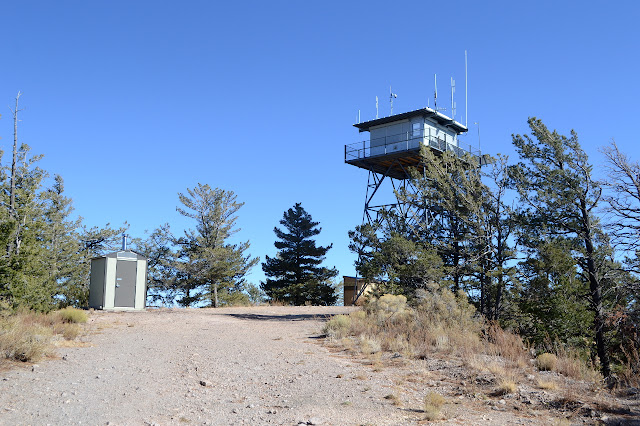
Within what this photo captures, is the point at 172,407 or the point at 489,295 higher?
the point at 489,295

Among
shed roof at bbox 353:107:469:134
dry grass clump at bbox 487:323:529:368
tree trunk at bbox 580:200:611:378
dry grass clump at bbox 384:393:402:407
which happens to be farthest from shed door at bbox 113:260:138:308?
dry grass clump at bbox 384:393:402:407

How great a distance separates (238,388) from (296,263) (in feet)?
104

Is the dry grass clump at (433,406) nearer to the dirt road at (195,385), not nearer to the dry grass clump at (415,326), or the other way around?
the dirt road at (195,385)

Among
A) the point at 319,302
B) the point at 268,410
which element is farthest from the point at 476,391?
the point at 319,302

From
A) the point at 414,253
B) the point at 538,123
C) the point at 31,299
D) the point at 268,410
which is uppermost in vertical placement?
the point at 538,123

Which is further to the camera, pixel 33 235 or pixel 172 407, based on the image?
pixel 33 235

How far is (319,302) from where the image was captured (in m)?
37.9

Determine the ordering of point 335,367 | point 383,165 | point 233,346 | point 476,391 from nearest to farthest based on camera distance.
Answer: point 476,391 → point 335,367 → point 233,346 → point 383,165

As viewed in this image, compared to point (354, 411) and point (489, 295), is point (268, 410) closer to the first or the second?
point (354, 411)

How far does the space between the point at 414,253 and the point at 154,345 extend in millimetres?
10148

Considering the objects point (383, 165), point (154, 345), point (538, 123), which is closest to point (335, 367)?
point (154, 345)

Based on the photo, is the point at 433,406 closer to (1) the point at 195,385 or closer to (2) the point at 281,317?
(1) the point at 195,385

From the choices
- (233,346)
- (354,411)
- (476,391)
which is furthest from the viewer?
(233,346)

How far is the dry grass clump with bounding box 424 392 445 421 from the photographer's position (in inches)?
279
